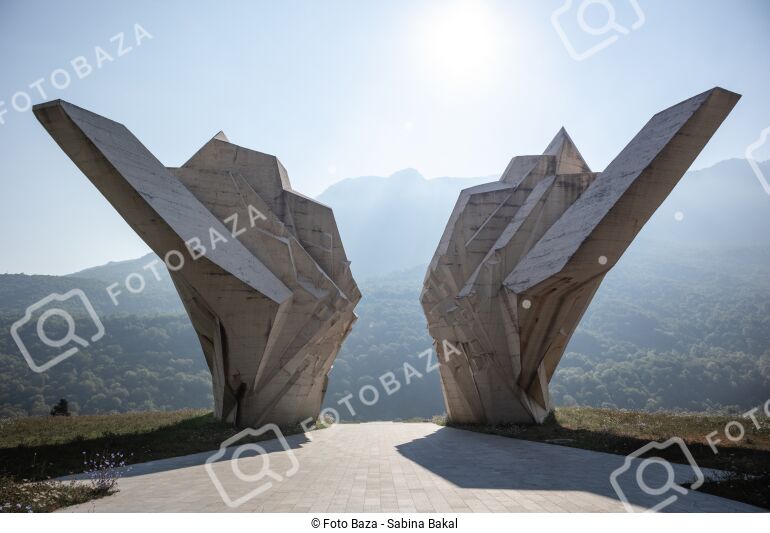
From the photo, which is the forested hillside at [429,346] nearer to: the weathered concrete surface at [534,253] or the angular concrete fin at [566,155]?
the angular concrete fin at [566,155]

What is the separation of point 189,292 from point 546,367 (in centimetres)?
1416

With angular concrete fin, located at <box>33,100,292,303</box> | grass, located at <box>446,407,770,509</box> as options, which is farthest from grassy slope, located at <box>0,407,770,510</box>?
angular concrete fin, located at <box>33,100,292,303</box>

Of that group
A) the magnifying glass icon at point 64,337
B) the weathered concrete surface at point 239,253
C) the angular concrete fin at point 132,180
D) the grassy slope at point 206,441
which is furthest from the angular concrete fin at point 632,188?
the magnifying glass icon at point 64,337

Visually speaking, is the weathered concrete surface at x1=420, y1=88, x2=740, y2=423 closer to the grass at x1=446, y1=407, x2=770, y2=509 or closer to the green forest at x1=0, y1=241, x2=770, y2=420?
the grass at x1=446, y1=407, x2=770, y2=509

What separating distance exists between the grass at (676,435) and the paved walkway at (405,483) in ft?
1.82

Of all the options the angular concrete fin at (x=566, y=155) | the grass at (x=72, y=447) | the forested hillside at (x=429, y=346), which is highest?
→ the angular concrete fin at (x=566, y=155)

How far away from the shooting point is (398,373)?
8800 centimetres

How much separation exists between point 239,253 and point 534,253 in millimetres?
10522

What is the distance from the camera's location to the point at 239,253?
18.1 m

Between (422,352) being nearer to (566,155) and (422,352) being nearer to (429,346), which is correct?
(429,346)

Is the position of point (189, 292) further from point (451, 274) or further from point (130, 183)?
point (451, 274)

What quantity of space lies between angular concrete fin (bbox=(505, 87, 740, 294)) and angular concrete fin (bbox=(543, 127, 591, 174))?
460cm

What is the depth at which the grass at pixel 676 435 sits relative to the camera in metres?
7.34

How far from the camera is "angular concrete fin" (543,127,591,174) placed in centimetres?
2166
